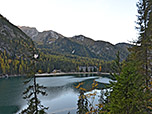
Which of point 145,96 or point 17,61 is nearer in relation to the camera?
point 145,96

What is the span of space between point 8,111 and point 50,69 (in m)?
160

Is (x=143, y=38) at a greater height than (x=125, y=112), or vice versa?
(x=143, y=38)

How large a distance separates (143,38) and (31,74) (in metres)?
13.8

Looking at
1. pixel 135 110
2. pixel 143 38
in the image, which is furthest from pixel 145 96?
pixel 143 38

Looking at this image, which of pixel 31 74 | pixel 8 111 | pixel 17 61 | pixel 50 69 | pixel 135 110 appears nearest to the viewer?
pixel 135 110

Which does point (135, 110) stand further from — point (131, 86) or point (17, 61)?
point (17, 61)

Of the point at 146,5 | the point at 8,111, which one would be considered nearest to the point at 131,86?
the point at 146,5

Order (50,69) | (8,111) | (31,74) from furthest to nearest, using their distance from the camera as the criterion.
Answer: (50,69)
(8,111)
(31,74)

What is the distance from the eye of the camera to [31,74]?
1445 cm

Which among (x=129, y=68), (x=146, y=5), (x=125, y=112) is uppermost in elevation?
(x=146, y=5)

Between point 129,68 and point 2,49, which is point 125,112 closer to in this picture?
point 129,68

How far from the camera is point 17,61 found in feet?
578

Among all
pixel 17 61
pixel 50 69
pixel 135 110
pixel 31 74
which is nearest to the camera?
pixel 135 110

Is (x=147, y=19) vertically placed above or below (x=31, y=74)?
above
